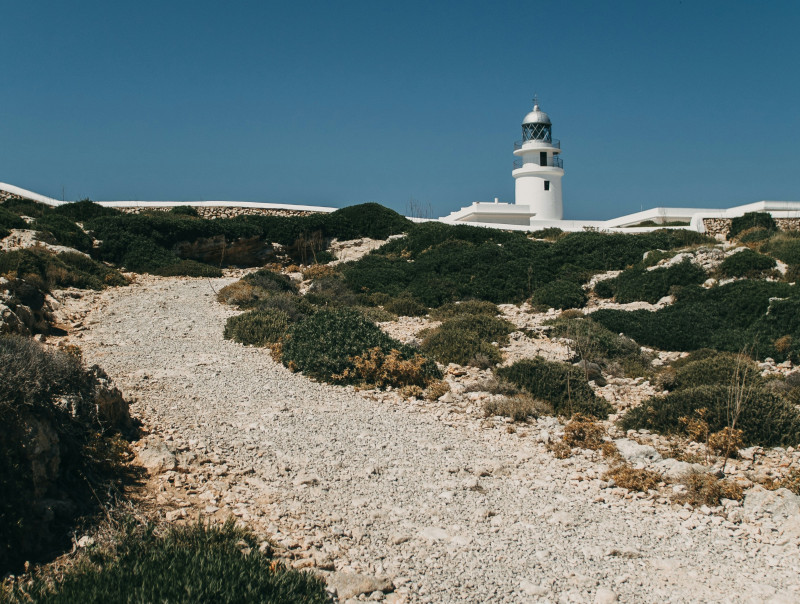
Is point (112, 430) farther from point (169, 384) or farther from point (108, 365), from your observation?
point (108, 365)

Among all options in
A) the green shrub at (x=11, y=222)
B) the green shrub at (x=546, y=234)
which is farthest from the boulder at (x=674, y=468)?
the green shrub at (x=546, y=234)

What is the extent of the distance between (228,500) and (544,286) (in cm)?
1619

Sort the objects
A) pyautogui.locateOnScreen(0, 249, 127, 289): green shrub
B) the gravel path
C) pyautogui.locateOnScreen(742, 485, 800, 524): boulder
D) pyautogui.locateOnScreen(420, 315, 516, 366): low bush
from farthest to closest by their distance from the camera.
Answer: pyautogui.locateOnScreen(0, 249, 127, 289): green shrub → pyautogui.locateOnScreen(420, 315, 516, 366): low bush → pyautogui.locateOnScreen(742, 485, 800, 524): boulder → the gravel path

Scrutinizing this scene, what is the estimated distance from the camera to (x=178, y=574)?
407cm

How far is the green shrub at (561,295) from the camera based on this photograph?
1908cm

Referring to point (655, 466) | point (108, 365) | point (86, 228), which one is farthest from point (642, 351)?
point (86, 228)

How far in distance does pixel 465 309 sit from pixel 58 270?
1057cm

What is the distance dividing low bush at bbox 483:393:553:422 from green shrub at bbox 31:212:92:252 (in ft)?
55.2

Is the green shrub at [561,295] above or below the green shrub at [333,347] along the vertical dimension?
above

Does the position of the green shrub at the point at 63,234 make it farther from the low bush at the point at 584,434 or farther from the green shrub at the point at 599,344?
the low bush at the point at 584,434

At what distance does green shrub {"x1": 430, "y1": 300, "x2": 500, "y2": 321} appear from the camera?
17.0m

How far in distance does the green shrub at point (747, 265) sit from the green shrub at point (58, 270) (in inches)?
688

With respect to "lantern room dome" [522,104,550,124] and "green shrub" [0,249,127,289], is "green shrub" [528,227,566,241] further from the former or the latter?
"green shrub" [0,249,127,289]

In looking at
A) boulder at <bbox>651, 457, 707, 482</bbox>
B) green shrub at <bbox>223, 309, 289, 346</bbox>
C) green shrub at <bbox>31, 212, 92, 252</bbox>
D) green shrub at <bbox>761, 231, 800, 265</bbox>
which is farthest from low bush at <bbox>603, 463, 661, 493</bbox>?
green shrub at <bbox>31, 212, 92, 252</bbox>
